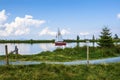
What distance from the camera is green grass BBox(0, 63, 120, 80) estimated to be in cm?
1427

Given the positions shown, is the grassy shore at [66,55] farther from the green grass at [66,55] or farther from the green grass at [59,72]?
the green grass at [59,72]

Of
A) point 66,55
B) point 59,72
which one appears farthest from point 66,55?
point 59,72

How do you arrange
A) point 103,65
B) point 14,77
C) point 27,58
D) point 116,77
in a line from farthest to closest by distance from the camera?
point 27,58 < point 103,65 < point 116,77 < point 14,77

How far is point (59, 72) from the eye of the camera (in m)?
15.1

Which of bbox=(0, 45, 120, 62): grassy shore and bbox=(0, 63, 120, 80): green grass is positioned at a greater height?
bbox=(0, 45, 120, 62): grassy shore

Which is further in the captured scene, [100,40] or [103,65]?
[100,40]

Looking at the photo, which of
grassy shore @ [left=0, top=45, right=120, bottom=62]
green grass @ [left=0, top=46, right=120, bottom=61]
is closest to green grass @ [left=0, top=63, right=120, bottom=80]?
grassy shore @ [left=0, top=45, right=120, bottom=62]

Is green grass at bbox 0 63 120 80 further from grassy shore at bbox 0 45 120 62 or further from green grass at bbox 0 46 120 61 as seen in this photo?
green grass at bbox 0 46 120 61

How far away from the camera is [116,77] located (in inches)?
601

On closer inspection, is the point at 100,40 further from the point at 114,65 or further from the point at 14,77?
the point at 14,77

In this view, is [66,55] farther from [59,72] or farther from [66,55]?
[59,72]

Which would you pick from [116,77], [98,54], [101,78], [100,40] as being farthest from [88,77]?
[100,40]

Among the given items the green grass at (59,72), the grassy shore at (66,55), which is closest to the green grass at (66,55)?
the grassy shore at (66,55)

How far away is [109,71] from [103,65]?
2.05 feet
